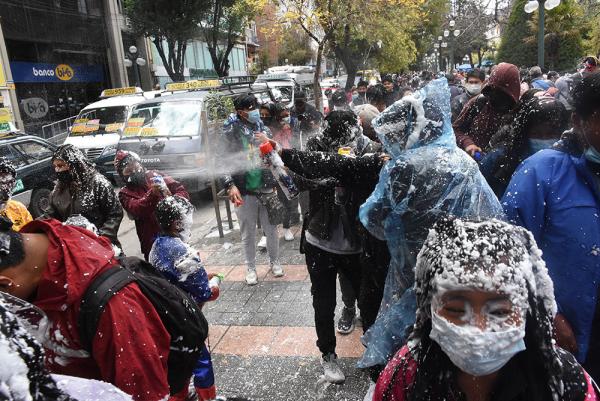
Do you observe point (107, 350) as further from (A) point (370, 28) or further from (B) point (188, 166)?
(A) point (370, 28)

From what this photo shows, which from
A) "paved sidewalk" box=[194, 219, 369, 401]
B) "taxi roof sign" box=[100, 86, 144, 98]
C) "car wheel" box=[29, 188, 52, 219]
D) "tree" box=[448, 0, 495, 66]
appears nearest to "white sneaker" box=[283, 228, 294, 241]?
"paved sidewalk" box=[194, 219, 369, 401]

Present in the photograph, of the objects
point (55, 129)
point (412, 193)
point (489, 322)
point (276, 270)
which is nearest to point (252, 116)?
point (276, 270)

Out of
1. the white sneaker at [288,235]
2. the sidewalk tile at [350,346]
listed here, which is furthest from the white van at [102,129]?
the sidewalk tile at [350,346]

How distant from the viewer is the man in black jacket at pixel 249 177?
4832 mm

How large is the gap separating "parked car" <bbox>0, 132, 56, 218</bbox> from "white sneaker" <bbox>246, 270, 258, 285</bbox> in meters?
5.34

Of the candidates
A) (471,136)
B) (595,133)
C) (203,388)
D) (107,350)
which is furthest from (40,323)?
(471,136)

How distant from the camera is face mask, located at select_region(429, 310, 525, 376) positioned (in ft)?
4.05

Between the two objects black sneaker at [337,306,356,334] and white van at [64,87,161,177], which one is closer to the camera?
black sneaker at [337,306,356,334]

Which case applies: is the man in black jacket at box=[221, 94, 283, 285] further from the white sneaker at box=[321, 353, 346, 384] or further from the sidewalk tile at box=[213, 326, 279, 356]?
the white sneaker at box=[321, 353, 346, 384]

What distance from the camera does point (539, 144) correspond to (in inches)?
112

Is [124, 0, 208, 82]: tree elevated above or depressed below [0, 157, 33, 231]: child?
above

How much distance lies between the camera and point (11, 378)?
3.27ft

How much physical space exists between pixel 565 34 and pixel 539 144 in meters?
19.3

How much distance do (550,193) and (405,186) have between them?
594mm
